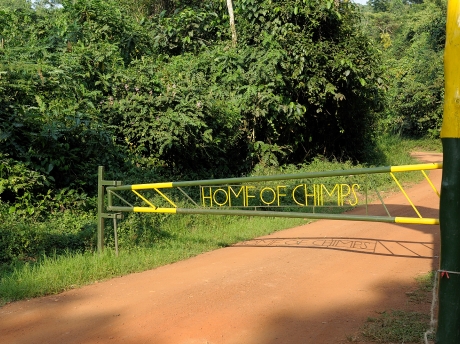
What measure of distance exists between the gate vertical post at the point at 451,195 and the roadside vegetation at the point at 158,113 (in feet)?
14.6

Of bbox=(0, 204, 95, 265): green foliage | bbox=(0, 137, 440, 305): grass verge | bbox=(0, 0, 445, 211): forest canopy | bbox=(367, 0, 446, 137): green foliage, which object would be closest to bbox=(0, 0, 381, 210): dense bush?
bbox=(0, 0, 445, 211): forest canopy

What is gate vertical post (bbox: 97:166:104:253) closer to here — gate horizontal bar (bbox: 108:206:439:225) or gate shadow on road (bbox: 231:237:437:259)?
gate horizontal bar (bbox: 108:206:439:225)

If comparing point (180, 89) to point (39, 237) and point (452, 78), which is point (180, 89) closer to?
point (39, 237)

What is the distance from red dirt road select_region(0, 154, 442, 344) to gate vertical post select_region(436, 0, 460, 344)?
1.60 m

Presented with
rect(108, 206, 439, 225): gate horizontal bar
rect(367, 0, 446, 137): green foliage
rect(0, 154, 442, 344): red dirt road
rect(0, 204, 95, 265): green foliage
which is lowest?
rect(0, 154, 442, 344): red dirt road

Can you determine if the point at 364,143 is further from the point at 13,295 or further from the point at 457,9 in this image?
the point at 457,9

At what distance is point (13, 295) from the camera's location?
598cm

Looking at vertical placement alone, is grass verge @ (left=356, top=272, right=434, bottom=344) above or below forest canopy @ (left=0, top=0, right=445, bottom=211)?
below

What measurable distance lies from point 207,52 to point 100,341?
37.8ft

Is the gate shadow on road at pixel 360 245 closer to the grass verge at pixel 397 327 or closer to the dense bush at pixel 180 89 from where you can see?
the grass verge at pixel 397 327

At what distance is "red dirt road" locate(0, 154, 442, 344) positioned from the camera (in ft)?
16.0

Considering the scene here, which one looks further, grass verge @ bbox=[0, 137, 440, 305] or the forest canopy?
the forest canopy

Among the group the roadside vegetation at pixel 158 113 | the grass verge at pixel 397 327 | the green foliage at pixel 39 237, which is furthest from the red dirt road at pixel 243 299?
the green foliage at pixel 39 237

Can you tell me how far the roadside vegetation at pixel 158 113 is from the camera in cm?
825
